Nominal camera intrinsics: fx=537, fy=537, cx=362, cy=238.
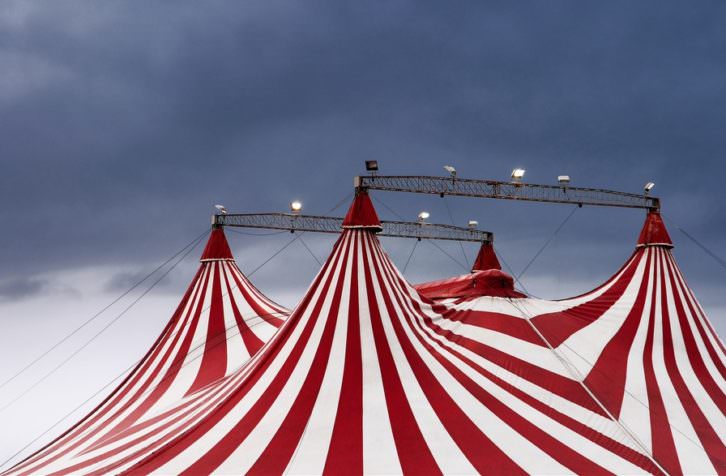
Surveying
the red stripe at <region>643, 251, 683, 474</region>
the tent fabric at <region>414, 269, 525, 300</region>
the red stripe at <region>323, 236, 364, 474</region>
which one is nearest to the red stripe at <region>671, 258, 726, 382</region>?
the red stripe at <region>643, 251, 683, 474</region>

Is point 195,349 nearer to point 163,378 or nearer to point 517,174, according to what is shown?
point 163,378

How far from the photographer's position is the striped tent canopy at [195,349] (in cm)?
699

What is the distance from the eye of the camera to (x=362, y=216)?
20.5 feet

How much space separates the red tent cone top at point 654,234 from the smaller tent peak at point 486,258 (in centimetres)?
402

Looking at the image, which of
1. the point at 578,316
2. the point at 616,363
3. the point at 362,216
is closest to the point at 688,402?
the point at 616,363

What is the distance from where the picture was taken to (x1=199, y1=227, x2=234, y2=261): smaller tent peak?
9.60 metres

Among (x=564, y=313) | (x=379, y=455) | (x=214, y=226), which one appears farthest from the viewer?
(x=214, y=226)

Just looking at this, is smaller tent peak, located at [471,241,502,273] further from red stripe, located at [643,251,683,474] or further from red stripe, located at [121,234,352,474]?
red stripe, located at [121,234,352,474]

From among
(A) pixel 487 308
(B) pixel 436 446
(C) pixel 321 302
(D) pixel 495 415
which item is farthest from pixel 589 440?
(C) pixel 321 302

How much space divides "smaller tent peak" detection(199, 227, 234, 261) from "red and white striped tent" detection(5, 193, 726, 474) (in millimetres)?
3546

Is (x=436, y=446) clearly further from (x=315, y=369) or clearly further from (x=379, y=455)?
(x=315, y=369)

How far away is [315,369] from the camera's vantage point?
515 centimetres

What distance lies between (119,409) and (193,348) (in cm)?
140

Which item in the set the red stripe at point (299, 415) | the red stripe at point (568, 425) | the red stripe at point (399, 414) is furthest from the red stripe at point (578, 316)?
the red stripe at point (299, 415)
